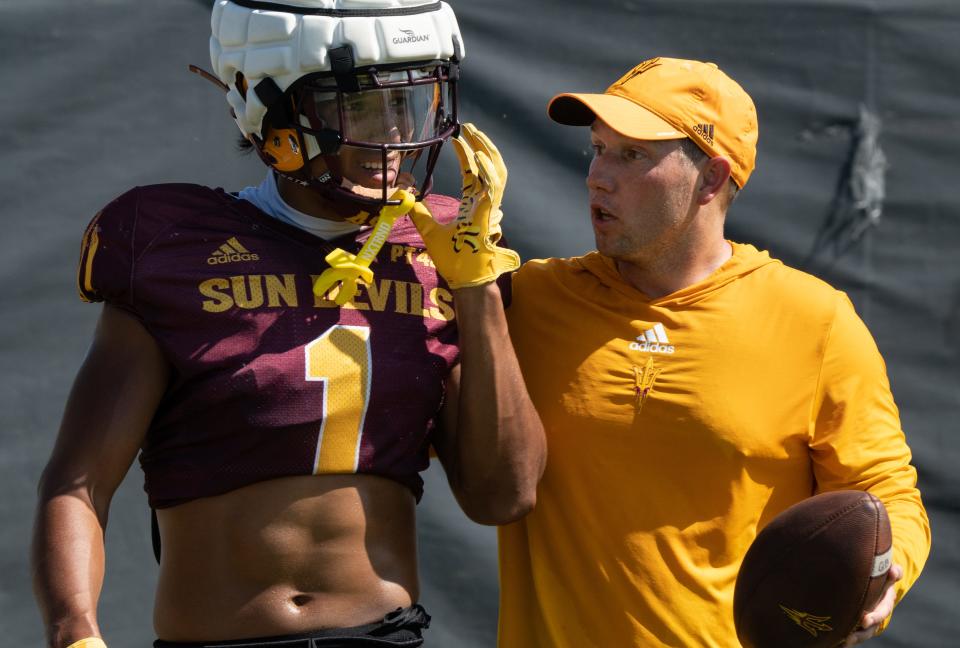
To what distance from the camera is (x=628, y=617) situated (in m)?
2.23

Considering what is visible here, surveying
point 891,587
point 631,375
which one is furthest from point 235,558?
point 891,587

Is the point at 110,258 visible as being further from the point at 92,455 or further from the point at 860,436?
the point at 860,436

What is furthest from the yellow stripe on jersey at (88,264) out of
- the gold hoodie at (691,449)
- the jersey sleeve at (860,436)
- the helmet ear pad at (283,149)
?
the jersey sleeve at (860,436)

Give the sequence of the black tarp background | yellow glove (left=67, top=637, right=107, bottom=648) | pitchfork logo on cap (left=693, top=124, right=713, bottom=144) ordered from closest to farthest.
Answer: yellow glove (left=67, top=637, right=107, bottom=648)
pitchfork logo on cap (left=693, top=124, right=713, bottom=144)
the black tarp background

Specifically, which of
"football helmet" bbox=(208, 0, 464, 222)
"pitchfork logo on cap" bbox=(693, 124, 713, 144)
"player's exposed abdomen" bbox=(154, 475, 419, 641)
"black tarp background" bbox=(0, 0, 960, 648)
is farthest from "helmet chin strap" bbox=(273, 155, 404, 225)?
"black tarp background" bbox=(0, 0, 960, 648)

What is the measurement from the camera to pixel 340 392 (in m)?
2.08

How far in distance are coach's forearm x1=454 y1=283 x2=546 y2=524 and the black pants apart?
212mm

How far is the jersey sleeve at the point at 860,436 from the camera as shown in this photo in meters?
2.21

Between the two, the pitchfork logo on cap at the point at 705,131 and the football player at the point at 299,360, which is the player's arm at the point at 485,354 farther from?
the pitchfork logo on cap at the point at 705,131

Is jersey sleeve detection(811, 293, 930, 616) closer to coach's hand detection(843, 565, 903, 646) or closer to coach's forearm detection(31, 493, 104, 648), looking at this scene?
coach's hand detection(843, 565, 903, 646)

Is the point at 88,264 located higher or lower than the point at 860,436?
higher

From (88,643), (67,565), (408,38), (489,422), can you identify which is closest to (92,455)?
(67,565)

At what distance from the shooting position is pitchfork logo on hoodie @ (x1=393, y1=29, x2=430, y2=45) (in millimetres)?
2086

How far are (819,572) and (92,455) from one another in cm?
105
